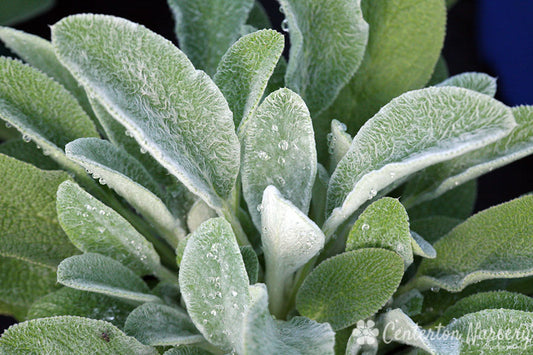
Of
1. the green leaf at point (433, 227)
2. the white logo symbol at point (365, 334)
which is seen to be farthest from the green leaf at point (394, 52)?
the white logo symbol at point (365, 334)

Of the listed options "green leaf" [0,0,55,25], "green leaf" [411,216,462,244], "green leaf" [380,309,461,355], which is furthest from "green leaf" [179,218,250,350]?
"green leaf" [0,0,55,25]

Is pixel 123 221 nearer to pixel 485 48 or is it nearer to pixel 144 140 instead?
pixel 144 140

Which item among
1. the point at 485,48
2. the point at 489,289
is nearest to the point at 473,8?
the point at 485,48

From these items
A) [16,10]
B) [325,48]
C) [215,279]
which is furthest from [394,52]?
[16,10]

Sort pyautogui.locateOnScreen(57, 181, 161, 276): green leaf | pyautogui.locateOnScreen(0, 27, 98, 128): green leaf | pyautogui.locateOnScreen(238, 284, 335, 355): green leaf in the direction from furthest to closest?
pyautogui.locateOnScreen(0, 27, 98, 128): green leaf, pyautogui.locateOnScreen(57, 181, 161, 276): green leaf, pyautogui.locateOnScreen(238, 284, 335, 355): green leaf

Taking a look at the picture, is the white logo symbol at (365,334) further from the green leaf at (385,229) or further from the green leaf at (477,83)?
the green leaf at (477,83)

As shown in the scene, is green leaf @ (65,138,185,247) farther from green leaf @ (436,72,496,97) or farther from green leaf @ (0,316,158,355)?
green leaf @ (436,72,496,97)

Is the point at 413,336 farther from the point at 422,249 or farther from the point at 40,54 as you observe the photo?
the point at 40,54

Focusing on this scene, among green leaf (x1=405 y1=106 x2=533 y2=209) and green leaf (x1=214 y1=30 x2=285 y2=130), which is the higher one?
green leaf (x1=214 y1=30 x2=285 y2=130)
